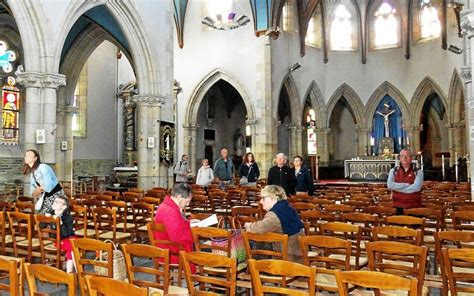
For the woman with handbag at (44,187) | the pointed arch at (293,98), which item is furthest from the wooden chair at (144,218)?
the pointed arch at (293,98)

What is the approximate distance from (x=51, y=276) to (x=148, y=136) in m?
11.9

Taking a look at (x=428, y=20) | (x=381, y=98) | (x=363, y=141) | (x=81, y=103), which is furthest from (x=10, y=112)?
(x=428, y=20)

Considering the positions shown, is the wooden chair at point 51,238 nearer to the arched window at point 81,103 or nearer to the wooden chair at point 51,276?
the wooden chair at point 51,276

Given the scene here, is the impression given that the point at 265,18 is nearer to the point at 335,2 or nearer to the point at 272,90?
the point at 272,90

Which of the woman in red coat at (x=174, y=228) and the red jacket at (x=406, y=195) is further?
the red jacket at (x=406, y=195)

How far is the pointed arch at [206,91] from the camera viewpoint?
22422 mm

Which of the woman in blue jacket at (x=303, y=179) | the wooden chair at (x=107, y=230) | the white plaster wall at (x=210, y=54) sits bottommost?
the wooden chair at (x=107, y=230)

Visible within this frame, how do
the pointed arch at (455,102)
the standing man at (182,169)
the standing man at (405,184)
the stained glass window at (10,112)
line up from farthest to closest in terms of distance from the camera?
the pointed arch at (455,102)
the stained glass window at (10,112)
the standing man at (182,169)
the standing man at (405,184)

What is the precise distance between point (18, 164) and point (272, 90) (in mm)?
11368

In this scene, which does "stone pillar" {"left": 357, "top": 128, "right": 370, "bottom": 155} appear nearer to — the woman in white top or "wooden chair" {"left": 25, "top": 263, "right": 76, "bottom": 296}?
the woman in white top

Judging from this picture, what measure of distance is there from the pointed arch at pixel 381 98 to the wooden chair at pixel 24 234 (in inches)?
976

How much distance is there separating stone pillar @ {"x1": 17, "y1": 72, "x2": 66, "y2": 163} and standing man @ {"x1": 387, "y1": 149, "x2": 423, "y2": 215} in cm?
830

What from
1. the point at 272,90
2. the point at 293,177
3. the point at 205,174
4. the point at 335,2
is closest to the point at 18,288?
the point at 293,177

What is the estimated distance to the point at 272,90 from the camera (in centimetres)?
2234
